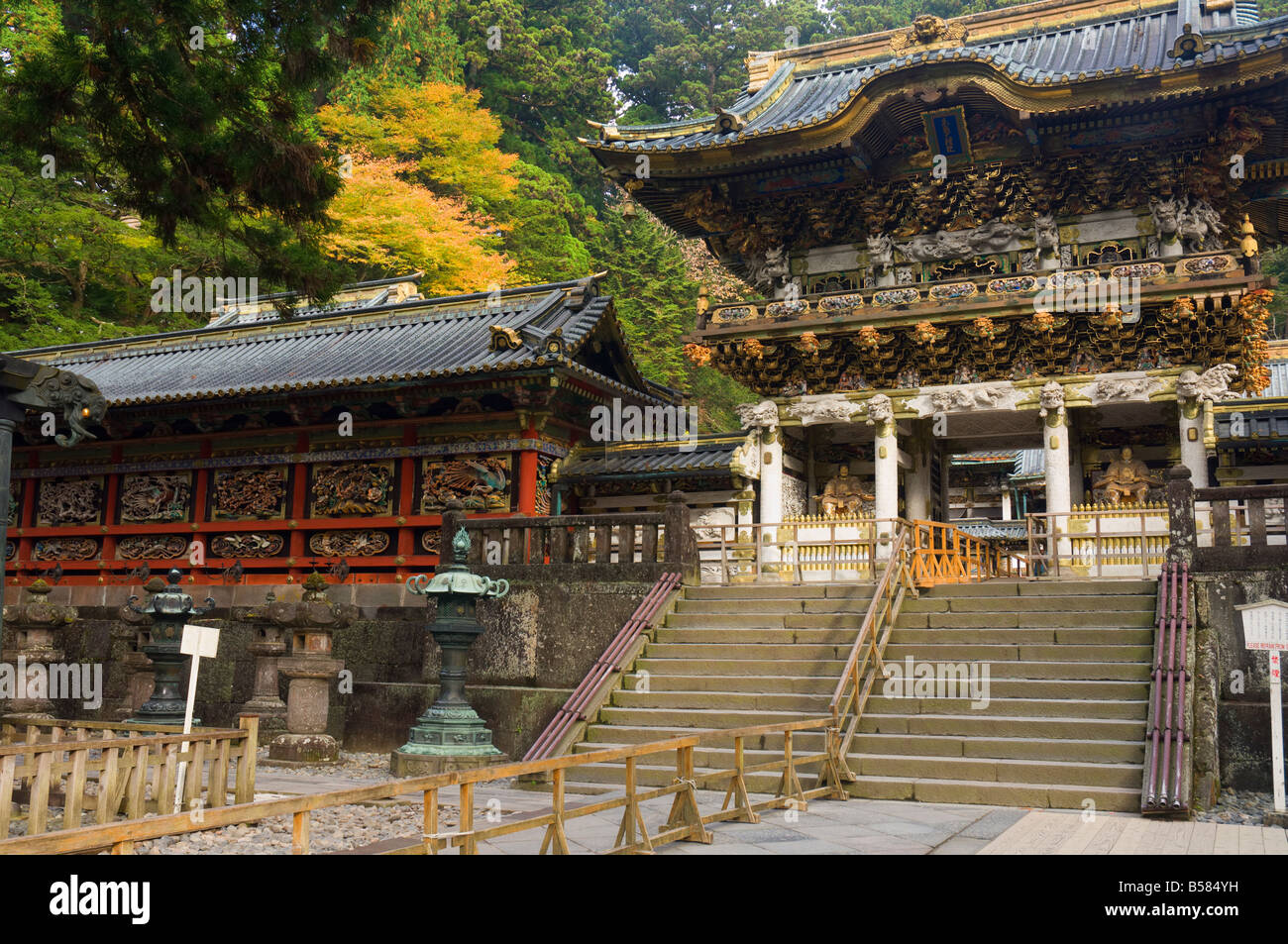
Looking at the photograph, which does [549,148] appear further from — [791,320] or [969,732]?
[969,732]

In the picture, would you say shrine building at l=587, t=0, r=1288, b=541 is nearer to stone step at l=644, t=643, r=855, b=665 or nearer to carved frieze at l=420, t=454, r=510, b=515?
carved frieze at l=420, t=454, r=510, b=515

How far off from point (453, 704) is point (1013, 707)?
6169mm

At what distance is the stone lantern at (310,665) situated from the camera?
14.5m

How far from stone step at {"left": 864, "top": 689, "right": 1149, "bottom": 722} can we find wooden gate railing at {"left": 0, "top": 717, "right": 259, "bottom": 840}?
257 inches

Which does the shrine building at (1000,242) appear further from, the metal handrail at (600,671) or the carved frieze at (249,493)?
the carved frieze at (249,493)

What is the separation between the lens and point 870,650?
12.5 metres

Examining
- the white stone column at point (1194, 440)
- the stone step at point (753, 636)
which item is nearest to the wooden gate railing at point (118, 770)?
the stone step at point (753, 636)

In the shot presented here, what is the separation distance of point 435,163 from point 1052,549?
2350 cm

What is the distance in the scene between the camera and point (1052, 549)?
15844 mm

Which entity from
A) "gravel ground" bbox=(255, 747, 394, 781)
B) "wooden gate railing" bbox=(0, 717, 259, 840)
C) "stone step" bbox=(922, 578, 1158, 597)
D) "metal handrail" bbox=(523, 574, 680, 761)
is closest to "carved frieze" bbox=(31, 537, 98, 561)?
"gravel ground" bbox=(255, 747, 394, 781)

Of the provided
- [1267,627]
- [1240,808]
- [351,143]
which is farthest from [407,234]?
[1240,808]

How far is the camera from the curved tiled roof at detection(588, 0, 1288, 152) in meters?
16.8

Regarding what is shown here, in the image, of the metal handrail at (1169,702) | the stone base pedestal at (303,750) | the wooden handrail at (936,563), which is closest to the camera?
the metal handrail at (1169,702)

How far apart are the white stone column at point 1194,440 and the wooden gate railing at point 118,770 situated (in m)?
14.2
